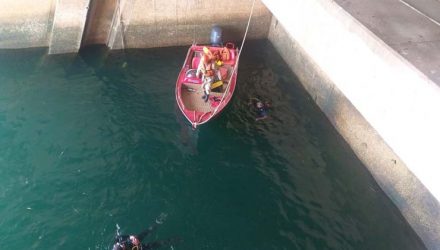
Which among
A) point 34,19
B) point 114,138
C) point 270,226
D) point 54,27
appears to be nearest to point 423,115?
point 270,226

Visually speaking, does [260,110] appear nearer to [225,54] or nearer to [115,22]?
[225,54]

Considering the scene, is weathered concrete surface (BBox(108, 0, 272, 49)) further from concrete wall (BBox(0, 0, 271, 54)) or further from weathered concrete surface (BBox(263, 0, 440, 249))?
weathered concrete surface (BBox(263, 0, 440, 249))

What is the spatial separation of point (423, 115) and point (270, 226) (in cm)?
596

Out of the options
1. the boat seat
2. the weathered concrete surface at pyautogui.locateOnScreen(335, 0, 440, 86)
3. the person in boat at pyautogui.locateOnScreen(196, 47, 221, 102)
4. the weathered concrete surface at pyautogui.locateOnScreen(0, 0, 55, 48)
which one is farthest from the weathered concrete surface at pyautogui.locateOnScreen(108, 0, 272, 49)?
the weathered concrete surface at pyautogui.locateOnScreen(335, 0, 440, 86)

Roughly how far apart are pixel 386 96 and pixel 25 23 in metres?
15.9

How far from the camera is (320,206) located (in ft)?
37.5

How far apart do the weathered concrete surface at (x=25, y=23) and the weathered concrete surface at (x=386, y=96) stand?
36.2 ft

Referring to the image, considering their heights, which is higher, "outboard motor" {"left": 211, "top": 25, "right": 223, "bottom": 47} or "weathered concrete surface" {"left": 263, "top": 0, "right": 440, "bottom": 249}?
"weathered concrete surface" {"left": 263, "top": 0, "right": 440, "bottom": 249}

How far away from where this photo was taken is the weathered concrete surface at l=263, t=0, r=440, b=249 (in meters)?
5.91

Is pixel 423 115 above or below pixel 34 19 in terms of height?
above

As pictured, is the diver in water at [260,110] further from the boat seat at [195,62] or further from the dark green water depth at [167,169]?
the boat seat at [195,62]

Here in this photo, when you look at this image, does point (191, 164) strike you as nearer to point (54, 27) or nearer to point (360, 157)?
point (360, 157)

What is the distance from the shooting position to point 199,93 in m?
14.0

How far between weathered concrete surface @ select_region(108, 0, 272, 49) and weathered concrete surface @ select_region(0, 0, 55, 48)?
2.90m
